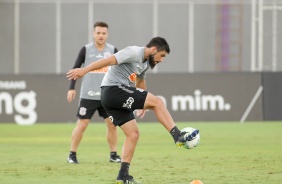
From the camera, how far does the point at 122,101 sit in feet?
37.8

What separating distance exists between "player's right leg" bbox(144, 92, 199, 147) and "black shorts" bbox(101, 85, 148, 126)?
0.11 metres

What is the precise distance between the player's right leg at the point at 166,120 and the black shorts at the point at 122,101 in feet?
0.35

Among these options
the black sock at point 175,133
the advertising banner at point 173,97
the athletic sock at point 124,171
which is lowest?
the advertising banner at point 173,97

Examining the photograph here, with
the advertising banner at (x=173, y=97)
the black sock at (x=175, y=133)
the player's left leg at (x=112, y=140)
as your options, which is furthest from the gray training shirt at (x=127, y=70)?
the advertising banner at (x=173, y=97)

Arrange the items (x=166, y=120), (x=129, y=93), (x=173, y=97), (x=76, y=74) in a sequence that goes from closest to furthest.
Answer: (x=76, y=74) → (x=166, y=120) → (x=129, y=93) → (x=173, y=97)

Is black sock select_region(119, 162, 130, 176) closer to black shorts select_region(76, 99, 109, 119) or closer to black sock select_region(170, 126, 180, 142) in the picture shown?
black sock select_region(170, 126, 180, 142)

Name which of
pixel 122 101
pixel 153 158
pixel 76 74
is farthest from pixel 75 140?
pixel 76 74

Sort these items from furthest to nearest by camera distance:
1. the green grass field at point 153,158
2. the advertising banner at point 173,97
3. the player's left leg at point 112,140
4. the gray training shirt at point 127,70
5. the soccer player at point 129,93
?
1. the advertising banner at point 173,97
2. the player's left leg at point 112,140
3. the green grass field at point 153,158
4. the gray training shirt at point 127,70
5. the soccer player at point 129,93

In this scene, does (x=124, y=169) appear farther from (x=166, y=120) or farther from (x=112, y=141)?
(x=112, y=141)

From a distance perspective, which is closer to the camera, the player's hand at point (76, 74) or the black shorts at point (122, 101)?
the player's hand at point (76, 74)

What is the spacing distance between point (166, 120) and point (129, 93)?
67 cm

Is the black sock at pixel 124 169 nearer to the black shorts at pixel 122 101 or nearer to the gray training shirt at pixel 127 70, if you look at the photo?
the black shorts at pixel 122 101

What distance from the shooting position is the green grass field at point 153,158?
12.2 m

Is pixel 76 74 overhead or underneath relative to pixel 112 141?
overhead
